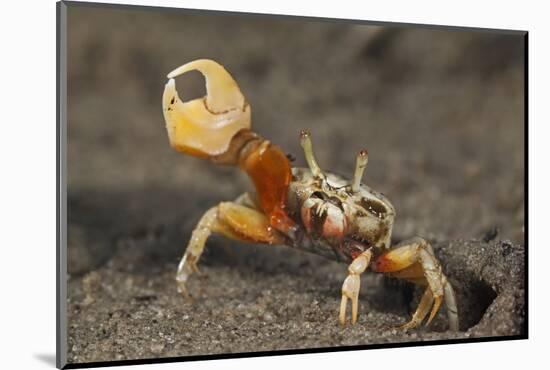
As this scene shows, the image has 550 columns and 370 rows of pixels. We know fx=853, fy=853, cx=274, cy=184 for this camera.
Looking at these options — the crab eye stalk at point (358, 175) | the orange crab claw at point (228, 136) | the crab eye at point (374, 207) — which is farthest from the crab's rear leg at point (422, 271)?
the orange crab claw at point (228, 136)

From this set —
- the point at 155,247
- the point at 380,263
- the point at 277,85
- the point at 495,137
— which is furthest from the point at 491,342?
the point at 277,85

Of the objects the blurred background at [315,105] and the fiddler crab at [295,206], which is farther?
the blurred background at [315,105]

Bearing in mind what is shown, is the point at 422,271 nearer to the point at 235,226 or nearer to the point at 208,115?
the point at 235,226

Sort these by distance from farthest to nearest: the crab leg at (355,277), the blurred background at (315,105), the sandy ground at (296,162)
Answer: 1. the blurred background at (315,105)
2. the sandy ground at (296,162)
3. the crab leg at (355,277)

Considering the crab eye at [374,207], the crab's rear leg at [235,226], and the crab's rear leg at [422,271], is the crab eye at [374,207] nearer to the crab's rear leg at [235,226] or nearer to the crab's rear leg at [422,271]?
the crab's rear leg at [422,271]

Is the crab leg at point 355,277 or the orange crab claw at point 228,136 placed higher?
the orange crab claw at point 228,136

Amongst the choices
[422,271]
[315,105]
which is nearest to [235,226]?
[422,271]

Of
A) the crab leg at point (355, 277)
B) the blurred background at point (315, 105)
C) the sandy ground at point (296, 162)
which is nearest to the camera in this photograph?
the crab leg at point (355, 277)

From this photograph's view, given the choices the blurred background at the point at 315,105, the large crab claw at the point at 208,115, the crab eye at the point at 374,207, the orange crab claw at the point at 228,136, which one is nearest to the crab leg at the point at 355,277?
the crab eye at the point at 374,207

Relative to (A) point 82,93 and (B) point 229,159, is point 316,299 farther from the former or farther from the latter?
(A) point 82,93

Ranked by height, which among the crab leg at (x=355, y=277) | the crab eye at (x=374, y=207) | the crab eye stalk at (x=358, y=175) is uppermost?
the crab eye stalk at (x=358, y=175)
